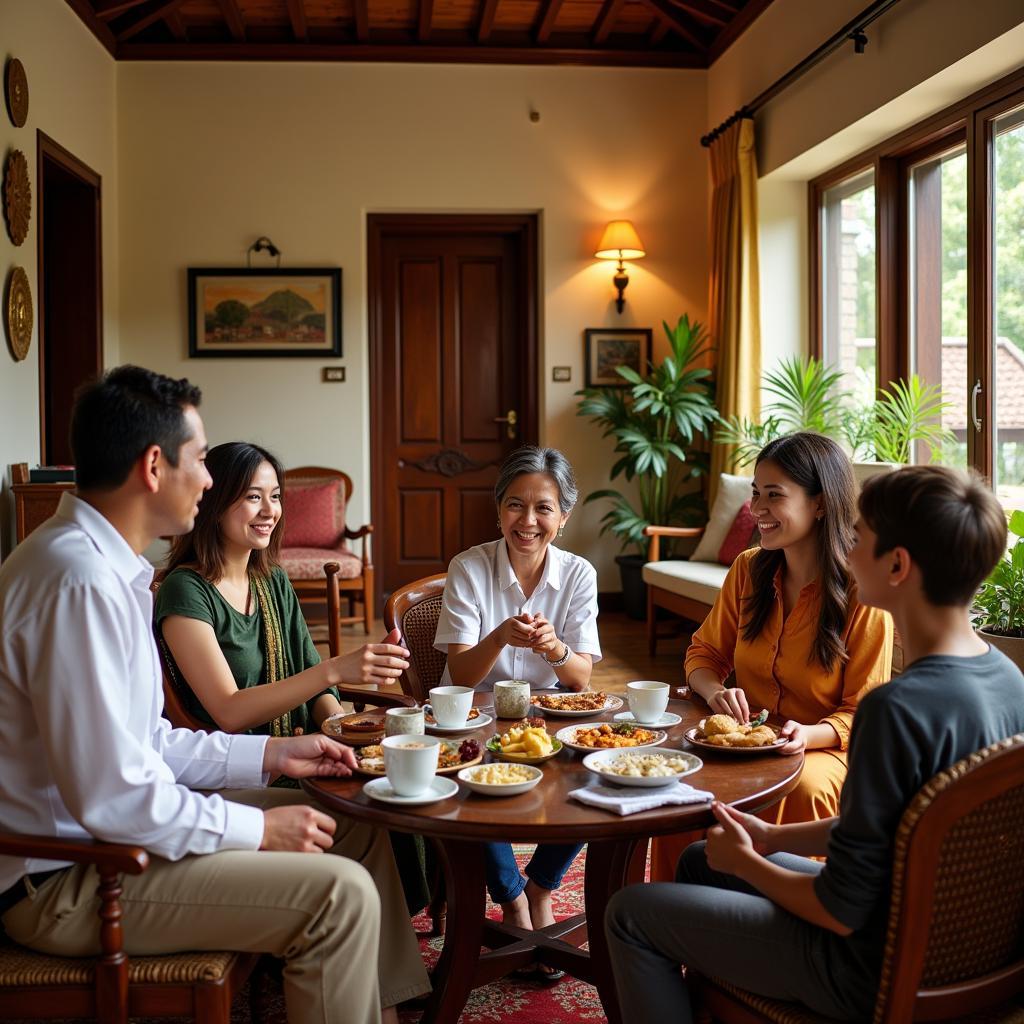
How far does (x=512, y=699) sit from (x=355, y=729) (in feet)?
1.01

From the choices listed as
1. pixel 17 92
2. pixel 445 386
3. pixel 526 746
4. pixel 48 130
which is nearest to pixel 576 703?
pixel 526 746

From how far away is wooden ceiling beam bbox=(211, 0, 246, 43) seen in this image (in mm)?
6488

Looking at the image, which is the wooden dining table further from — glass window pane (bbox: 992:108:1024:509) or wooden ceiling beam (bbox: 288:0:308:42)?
wooden ceiling beam (bbox: 288:0:308:42)

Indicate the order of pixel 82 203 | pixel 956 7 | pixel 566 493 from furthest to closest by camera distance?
pixel 82 203
pixel 956 7
pixel 566 493

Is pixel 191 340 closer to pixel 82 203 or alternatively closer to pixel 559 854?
pixel 82 203

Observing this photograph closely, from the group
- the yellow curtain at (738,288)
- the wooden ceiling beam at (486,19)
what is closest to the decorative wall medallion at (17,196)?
the wooden ceiling beam at (486,19)

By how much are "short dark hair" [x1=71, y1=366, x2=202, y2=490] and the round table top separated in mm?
579

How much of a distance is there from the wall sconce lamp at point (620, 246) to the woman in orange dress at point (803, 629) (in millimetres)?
4938

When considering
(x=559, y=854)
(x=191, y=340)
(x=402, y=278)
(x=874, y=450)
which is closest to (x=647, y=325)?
(x=402, y=278)

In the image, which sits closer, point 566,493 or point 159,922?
point 159,922

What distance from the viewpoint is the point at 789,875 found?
1478 millimetres

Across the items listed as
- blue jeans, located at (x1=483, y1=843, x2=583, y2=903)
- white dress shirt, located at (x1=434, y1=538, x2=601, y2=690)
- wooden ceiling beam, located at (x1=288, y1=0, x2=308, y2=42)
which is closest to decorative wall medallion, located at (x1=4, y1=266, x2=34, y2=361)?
wooden ceiling beam, located at (x1=288, y1=0, x2=308, y2=42)

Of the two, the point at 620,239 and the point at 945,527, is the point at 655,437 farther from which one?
the point at 945,527

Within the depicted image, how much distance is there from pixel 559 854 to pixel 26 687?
1.29 meters
